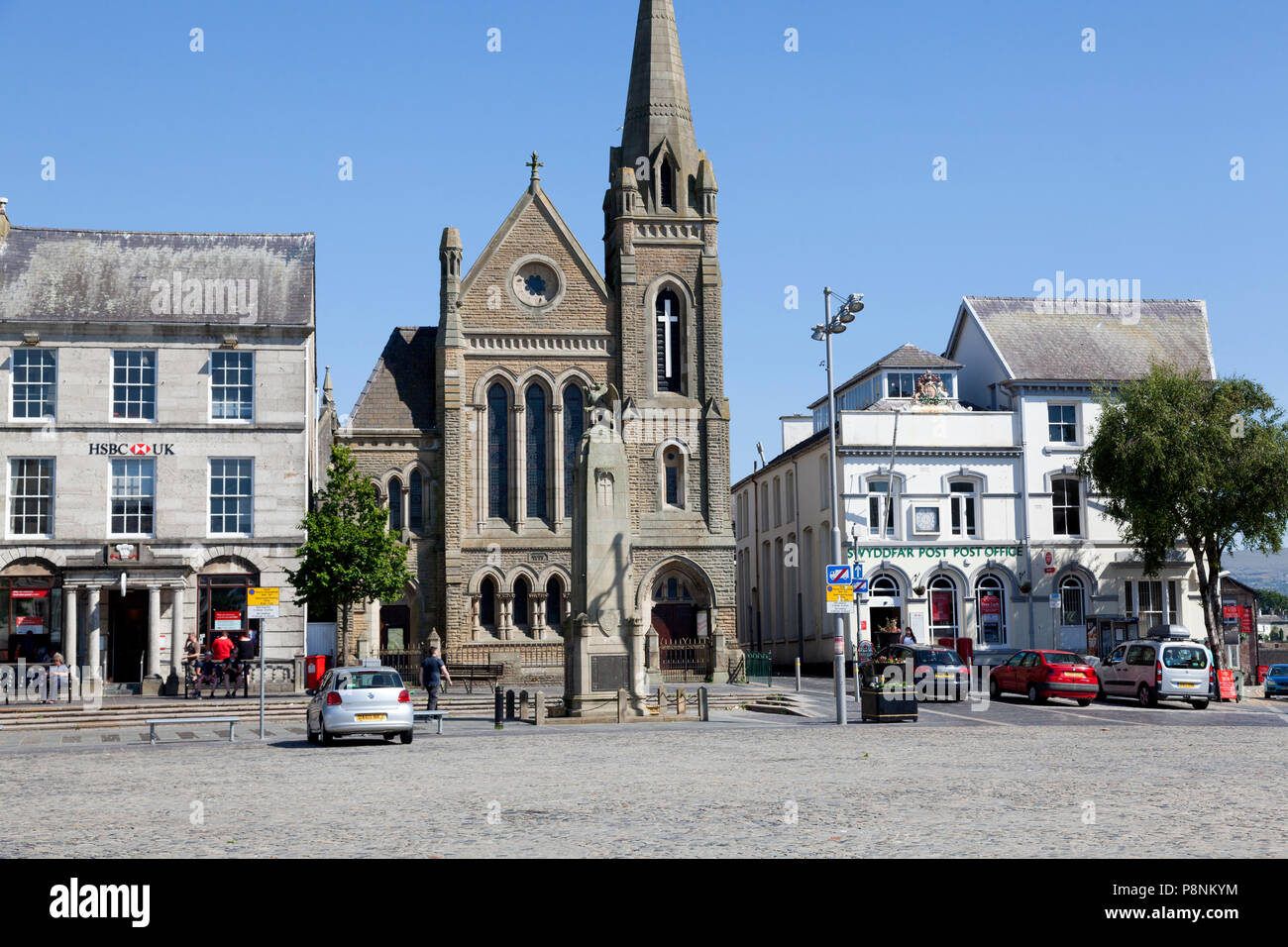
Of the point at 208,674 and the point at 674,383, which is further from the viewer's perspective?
the point at 674,383

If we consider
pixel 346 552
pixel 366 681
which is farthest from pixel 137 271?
pixel 366 681

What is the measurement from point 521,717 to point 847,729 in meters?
7.98

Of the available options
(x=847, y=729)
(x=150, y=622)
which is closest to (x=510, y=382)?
(x=150, y=622)

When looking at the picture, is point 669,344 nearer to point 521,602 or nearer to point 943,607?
point 521,602

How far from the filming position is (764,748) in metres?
22.1

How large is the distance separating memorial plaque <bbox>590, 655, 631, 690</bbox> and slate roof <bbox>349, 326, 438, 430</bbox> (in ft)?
86.7

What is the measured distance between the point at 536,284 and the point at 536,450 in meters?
6.84

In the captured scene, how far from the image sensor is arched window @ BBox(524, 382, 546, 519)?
55531mm

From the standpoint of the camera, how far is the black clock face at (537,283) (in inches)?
2226

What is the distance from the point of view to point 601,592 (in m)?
31.4

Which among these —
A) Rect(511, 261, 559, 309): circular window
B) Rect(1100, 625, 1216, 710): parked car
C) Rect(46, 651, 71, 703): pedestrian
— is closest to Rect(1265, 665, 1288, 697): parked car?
Rect(1100, 625, 1216, 710): parked car

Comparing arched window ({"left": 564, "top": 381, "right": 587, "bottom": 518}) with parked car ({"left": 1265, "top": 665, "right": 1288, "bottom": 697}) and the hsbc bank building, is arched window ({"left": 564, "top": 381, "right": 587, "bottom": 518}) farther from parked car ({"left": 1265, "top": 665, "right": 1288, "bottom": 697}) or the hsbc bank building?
parked car ({"left": 1265, "top": 665, "right": 1288, "bottom": 697})

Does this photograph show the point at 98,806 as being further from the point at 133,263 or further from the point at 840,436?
the point at 840,436

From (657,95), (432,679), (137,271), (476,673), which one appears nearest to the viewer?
(432,679)
